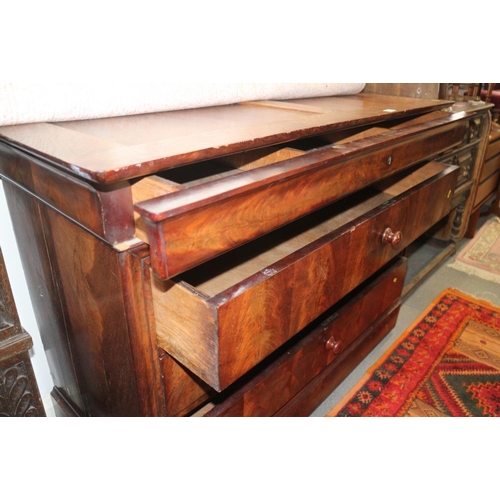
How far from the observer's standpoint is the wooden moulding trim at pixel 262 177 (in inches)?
15.0

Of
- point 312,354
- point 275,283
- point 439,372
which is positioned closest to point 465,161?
point 439,372

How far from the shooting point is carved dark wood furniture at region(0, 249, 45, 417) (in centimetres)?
Answer: 57

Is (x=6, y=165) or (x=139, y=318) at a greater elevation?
(x=6, y=165)

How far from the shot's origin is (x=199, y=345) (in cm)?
48

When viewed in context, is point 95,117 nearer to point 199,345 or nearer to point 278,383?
point 199,345

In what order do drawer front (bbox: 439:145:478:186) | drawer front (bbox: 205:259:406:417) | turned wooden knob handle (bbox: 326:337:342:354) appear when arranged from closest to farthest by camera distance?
drawer front (bbox: 205:259:406:417), turned wooden knob handle (bbox: 326:337:342:354), drawer front (bbox: 439:145:478:186)

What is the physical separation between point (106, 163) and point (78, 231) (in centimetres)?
15

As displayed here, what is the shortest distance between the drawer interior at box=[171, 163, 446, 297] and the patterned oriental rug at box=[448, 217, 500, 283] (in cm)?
70

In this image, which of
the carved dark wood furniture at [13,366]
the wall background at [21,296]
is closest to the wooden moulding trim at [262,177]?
the carved dark wood furniture at [13,366]

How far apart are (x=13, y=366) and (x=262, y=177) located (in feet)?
1.49

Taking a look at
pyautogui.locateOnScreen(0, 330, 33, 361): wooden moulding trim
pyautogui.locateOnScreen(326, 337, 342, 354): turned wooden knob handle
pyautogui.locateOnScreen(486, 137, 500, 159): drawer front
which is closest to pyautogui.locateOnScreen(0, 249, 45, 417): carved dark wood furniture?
pyautogui.locateOnScreen(0, 330, 33, 361): wooden moulding trim

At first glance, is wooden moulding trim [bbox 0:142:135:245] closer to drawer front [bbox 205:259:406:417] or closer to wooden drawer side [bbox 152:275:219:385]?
wooden drawer side [bbox 152:275:219:385]

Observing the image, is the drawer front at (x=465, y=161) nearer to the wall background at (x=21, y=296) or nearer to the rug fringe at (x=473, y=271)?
the rug fringe at (x=473, y=271)
